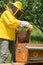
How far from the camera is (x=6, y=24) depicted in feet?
28.1

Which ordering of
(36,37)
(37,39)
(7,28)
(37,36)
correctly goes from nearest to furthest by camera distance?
(7,28) → (37,39) → (36,37) → (37,36)

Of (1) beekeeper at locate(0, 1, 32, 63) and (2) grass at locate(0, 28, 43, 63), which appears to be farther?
(2) grass at locate(0, 28, 43, 63)

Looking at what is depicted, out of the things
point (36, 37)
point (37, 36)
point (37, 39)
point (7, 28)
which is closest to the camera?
point (7, 28)

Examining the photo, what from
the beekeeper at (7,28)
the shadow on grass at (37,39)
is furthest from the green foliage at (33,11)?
the beekeeper at (7,28)

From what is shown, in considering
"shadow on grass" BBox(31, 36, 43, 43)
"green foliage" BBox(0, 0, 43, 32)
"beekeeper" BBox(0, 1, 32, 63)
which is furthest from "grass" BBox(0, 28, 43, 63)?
"beekeeper" BBox(0, 1, 32, 63)

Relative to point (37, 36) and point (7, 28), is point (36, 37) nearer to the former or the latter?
point (37, 36)

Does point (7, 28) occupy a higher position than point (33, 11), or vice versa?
point (7, 28)

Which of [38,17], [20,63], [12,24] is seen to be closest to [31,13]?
[38,17]

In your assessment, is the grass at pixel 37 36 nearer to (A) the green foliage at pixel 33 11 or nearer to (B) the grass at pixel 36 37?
(B) the grass at pixel 36 37

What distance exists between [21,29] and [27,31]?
14 cm

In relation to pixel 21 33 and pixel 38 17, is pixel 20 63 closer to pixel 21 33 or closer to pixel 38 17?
pixel 21 33

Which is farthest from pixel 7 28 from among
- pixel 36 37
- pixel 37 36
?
pixel 37 36

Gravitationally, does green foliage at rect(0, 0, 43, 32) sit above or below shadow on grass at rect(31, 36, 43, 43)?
above

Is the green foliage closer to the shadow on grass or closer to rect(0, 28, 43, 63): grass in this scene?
rect(0, 28, 43, 63): grass
